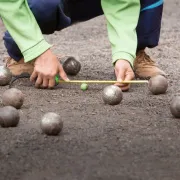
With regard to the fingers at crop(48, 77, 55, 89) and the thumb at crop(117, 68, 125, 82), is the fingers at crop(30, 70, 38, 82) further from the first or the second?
the thumb at crop(117, 68, 125, 82)

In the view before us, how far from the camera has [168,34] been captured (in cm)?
536

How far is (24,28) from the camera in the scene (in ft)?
11.3

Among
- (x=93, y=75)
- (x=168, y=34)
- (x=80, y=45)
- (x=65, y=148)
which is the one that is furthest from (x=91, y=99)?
(x=168, y=34)

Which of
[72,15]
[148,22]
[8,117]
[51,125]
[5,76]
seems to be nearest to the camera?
[51,125]

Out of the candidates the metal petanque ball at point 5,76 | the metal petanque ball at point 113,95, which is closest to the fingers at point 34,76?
the metal petanque ball at point 5,76

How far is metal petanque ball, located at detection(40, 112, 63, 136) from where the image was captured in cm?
267

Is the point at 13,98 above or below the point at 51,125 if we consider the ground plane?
below

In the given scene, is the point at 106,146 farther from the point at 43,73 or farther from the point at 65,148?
the point at 43,73

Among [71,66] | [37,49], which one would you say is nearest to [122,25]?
[71,66]

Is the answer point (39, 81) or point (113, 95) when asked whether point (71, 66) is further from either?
point (113, 95)

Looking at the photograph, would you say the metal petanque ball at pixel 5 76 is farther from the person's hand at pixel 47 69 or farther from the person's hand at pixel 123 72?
the person's hand at pixel 123 72

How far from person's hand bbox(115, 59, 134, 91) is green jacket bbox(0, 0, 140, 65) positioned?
43 mm

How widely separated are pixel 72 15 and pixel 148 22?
1.51 ft

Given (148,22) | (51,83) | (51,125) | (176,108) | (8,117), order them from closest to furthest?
(51,125)
(8,117)
(176,108)
(51,83)
(148,22)
